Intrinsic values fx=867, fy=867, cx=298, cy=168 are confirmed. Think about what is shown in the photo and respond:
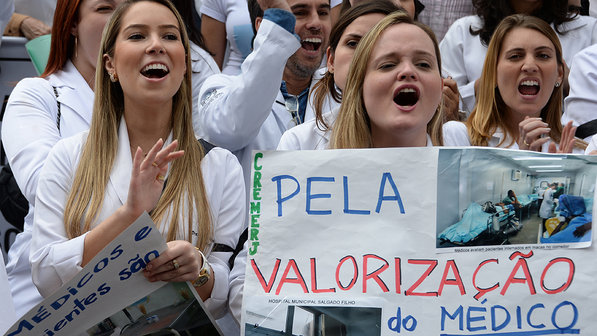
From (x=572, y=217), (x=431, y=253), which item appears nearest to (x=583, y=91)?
(x=572, y=217)

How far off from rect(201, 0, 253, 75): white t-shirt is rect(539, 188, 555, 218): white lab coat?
8.35 feet

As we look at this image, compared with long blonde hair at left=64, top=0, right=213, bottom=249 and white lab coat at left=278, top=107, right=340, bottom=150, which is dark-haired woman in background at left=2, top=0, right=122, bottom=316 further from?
white lab coat at left=278, top=107, right=340, bottom=150

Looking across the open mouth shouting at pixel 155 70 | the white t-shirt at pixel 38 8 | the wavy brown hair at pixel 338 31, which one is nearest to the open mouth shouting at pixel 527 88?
the wavy brown hair at pixel 338 31

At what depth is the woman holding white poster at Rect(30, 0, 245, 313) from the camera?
8.02ft

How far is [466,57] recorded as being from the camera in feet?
15.5

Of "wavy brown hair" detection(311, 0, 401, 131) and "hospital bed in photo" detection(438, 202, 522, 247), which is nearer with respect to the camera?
"hospital bed in photo" detection(438, 202, 522, 247)

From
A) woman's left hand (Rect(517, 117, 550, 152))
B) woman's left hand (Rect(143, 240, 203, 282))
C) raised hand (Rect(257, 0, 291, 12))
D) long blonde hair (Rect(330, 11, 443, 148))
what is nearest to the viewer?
woman's left hand (Rect(143, 240, 203, 282))

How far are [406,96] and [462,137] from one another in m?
1.05

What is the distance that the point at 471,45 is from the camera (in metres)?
4.73

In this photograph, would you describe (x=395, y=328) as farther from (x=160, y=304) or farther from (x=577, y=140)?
(x=577, y=140)

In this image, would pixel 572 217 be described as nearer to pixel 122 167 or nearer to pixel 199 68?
pixel 122 167

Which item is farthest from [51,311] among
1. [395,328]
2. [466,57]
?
[466,57]

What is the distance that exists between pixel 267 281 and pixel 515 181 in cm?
68

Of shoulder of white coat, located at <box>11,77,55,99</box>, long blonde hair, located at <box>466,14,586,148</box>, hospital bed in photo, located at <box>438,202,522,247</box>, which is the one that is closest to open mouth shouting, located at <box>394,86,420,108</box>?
hospital bed in photo, located at <box>438,202,522,247</box>
